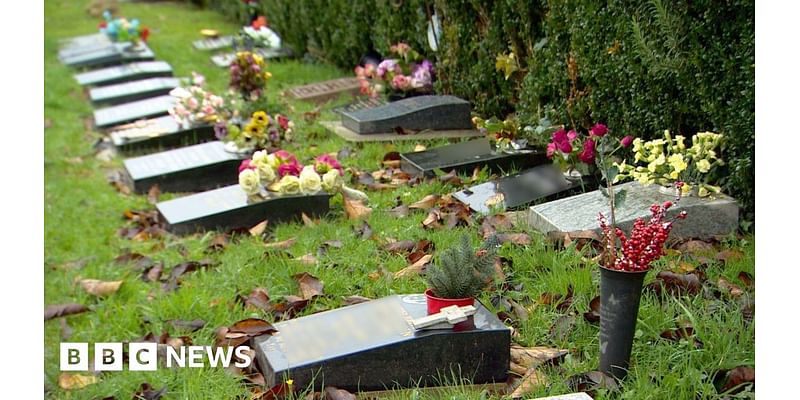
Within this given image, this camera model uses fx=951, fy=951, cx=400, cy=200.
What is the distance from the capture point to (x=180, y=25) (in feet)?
36.2

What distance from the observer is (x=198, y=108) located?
6066mm

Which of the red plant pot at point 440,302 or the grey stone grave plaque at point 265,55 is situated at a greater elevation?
the red plant pot at point 440,302

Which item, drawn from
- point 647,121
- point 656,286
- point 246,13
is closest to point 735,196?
point 647,121

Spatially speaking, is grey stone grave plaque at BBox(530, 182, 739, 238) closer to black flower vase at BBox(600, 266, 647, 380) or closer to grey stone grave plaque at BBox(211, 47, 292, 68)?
black flower vase at BBox(600, 266, 647, 380)

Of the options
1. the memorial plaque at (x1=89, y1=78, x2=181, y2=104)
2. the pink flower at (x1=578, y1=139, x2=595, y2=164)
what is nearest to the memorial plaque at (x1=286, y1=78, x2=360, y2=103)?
the memorial plaque at (x1=89, y1=78, x2=181, y2=104)

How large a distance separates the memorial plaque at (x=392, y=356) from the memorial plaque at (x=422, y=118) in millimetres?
2899

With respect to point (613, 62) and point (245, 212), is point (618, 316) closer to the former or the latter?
point (613, 62)

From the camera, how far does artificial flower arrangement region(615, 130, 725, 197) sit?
3.38m

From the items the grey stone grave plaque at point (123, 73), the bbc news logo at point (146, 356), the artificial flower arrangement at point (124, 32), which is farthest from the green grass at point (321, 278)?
the artificial flower arrangement at point (124, 32)

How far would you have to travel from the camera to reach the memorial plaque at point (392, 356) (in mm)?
2451

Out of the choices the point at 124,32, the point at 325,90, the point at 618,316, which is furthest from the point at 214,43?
the point at 618,316

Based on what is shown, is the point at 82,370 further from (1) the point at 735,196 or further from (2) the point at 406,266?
(1) the point at 735,196

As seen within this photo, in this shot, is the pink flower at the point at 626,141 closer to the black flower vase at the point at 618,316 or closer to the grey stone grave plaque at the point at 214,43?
the black flower vase at the point at 618,316

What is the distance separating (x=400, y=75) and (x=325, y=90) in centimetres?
100
